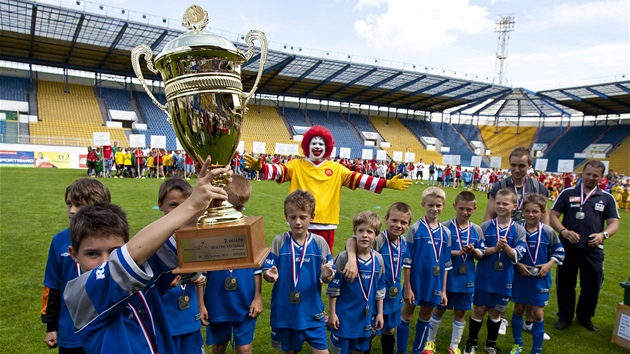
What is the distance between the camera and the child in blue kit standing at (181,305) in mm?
2451

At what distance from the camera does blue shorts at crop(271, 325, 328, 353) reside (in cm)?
273

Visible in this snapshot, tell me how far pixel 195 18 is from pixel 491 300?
3.48m

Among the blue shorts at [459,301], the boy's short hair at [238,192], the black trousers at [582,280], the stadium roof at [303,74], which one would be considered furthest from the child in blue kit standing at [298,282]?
the stadium roof at [303,74]

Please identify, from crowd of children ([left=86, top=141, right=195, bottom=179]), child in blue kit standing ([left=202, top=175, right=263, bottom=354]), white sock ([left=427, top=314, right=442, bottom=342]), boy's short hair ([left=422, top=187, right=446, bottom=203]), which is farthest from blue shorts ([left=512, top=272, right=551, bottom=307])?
crowd of children ([left=86, top=141, right=195, bottom=179])

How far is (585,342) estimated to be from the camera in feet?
13.5

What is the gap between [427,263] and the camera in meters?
3.30

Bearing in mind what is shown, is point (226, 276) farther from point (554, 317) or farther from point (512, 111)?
point (512, 111)

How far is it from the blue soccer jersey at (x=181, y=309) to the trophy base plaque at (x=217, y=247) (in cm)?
106

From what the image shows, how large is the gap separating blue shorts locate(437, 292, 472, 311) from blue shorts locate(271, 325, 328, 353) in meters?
1.34

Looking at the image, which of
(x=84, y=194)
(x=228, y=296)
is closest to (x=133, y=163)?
(x=84, y=194)

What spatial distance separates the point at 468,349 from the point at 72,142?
1024 inches

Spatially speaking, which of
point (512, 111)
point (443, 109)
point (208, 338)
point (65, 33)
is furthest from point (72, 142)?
point (512, 111)

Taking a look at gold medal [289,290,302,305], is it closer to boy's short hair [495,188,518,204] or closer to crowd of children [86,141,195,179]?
boy's short hair [495,188,518,204]

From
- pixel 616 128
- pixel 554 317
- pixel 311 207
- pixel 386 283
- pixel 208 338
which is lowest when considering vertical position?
pixel 554 317
